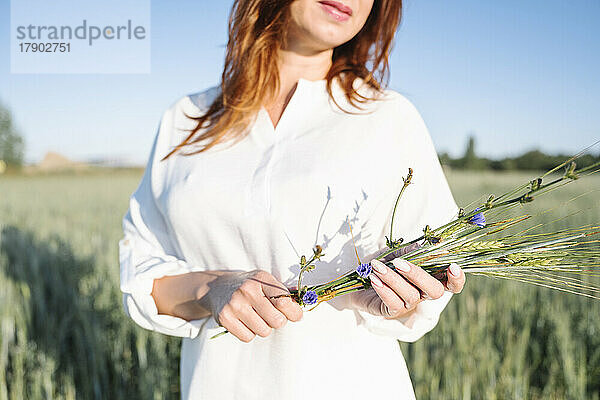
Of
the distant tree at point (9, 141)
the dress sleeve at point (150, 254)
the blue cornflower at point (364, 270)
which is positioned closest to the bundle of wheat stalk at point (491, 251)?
the blue cornflower at point (364, 270)

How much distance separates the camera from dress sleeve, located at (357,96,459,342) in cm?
88

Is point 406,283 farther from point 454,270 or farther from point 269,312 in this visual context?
point 269,312

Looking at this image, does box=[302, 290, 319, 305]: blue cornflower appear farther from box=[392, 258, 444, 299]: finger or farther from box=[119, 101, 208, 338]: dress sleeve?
box=[119, 101, 208, 338]: dress sleeve

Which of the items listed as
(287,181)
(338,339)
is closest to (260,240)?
(287,181)

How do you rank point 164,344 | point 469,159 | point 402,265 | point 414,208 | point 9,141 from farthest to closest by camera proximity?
point 9,141 → point 469,159 → point 164,344 → point 414,208 → point 402,265

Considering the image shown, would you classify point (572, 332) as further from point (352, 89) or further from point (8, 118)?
point (8, 118)

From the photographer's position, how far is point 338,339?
915 mm

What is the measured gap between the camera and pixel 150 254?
105 cm

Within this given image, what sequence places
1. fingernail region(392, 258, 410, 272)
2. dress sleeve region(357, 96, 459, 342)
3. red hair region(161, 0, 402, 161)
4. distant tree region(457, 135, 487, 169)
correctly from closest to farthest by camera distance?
1. fingernail region(392, 258, 410, 272)
2. dress sleeve region(357, 96, 459, 342)
3. red hair region(161, 0, 402, 161)
4. distant tree region(457, 135, 487, 169)

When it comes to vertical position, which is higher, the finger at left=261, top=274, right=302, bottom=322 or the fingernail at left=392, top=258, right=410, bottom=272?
the fingernail at left=392, top=258, right=410, bottom=272

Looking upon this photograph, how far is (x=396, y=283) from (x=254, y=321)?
245 mm

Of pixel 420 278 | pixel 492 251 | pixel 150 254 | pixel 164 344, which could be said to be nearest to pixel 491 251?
pixel 492 251

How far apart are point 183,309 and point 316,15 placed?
0.67 metres

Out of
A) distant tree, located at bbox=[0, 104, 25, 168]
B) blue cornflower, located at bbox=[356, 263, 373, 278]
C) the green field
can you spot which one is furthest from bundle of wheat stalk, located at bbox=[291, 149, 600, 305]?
distant tree, located at bbox=[0, 104, 25, 168]
